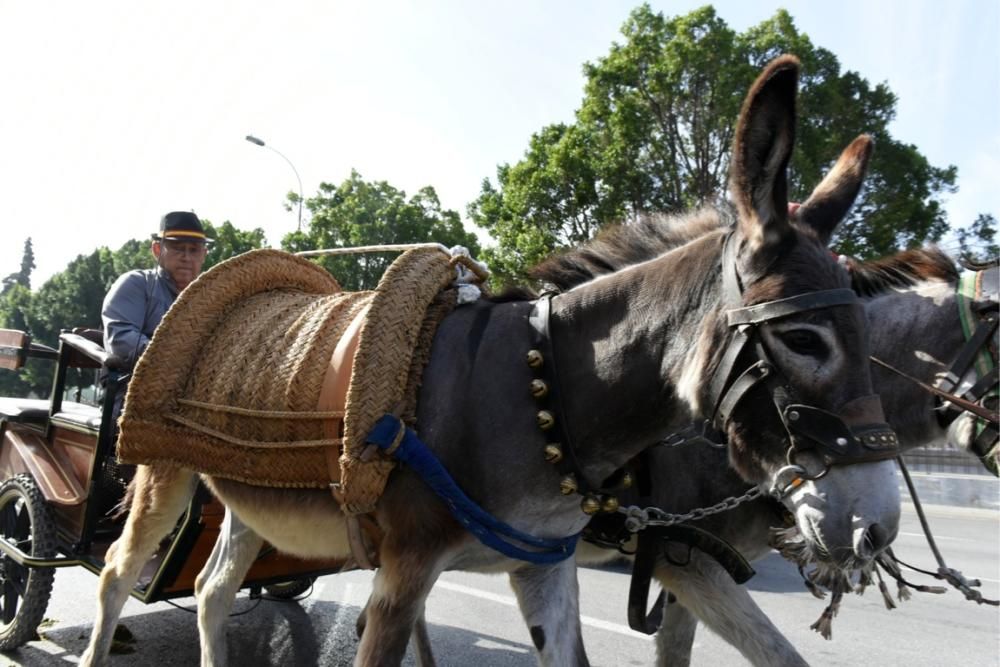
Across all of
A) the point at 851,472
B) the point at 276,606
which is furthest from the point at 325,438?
the point at 276,606

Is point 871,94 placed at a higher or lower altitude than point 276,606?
higher

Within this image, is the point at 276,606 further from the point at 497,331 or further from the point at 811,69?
the point at 811,69

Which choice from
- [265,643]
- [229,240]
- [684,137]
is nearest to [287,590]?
[265,643]

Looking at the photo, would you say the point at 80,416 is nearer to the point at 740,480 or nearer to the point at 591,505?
the point at 591,505

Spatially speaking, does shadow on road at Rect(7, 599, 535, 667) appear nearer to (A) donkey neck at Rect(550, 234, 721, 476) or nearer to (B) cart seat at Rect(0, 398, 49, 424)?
(B) cart seat at Rect(0, 398, 49, 424)

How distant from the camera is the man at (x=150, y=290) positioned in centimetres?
395

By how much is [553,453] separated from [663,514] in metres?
0.76

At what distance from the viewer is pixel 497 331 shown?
2.49m

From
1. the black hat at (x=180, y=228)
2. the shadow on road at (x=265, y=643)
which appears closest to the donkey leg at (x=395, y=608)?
the shadow on road at (x=265, y=643)

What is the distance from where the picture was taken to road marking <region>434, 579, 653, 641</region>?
17.4 feet

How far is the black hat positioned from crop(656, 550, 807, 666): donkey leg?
3277mm

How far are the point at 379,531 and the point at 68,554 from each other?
288 centimetres

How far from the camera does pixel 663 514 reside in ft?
9.11

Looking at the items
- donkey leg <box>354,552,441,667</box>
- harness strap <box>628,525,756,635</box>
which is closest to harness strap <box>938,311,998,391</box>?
harness strap <box>628,525,756,635</box>
